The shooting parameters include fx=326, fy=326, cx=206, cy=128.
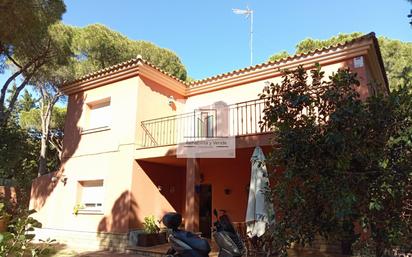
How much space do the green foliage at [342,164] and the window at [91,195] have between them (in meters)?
9.19

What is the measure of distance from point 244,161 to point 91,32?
526 inches

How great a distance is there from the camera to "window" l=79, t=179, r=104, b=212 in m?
12.1

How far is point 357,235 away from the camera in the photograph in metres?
4.32

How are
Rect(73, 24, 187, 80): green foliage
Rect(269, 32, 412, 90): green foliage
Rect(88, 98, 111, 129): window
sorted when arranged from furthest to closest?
1. Rect(269, 32, 412, 90): green foliage
2. Rect(73, 24, 187, 80): green foliage
3. Rect(88, 98, 111, 129): window

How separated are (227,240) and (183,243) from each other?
73 cm

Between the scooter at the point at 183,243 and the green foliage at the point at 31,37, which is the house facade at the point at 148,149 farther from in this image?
the scooter at the point at 183,243

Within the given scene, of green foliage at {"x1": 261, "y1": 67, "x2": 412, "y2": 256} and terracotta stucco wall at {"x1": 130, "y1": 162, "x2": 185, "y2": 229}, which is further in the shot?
terracotta stucco wall at {"x1": 130, "y1": 162, "x2": 185, "y2": 229}

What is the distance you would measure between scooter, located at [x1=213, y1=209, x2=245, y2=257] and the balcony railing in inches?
235

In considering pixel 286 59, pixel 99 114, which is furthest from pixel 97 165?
pixel 286 59

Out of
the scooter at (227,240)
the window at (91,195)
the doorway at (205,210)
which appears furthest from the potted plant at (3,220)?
the scooter at (227,240)

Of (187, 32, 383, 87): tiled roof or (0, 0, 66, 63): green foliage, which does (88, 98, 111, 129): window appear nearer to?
(0, 0, 66, 63): green foliage

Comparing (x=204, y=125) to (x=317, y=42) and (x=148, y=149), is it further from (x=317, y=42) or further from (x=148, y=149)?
(x=317, y=42)

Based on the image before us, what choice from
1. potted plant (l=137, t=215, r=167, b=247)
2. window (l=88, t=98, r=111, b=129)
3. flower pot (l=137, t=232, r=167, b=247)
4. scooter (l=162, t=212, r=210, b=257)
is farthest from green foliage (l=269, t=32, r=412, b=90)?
scooter (l=162, t=212, r=210, b=257)

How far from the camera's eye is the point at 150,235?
10.5 metres
